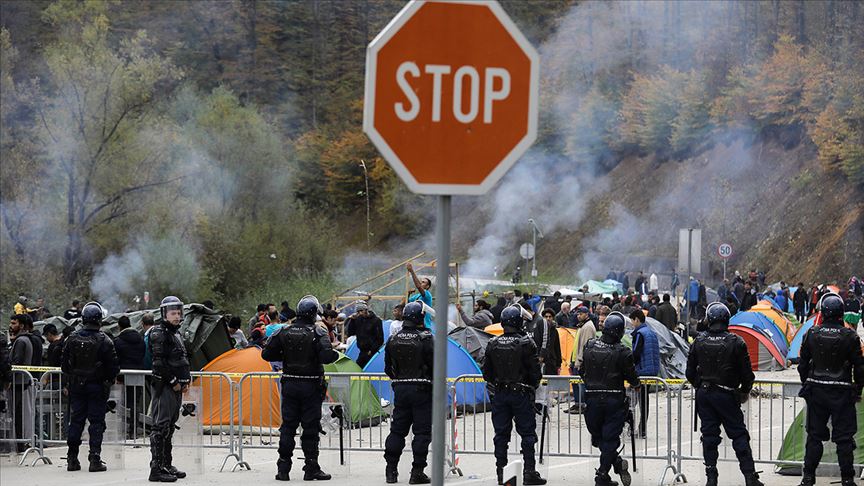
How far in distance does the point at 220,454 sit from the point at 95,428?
75.8 inches

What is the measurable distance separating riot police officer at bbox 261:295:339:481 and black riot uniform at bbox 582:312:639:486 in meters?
Result: 2.35

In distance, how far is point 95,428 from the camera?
12.4m

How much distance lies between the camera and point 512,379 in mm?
11211

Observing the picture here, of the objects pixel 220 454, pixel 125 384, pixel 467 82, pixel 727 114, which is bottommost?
pixel 220 454

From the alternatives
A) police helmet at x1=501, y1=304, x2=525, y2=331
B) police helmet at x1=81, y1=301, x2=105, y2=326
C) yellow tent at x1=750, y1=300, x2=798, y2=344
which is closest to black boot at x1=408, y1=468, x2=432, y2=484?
police helmet at x1=501, y1=304, x2=525, y2=331

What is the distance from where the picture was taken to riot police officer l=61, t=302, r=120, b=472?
1214 cm

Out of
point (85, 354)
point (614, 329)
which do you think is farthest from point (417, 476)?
point (85, 354)

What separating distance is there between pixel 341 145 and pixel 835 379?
70.6 metres

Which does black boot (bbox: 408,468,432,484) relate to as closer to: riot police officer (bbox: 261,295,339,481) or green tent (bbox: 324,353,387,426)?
riot police officer (bbox: 261,295,339,481)

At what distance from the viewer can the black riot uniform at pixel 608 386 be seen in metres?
10.7

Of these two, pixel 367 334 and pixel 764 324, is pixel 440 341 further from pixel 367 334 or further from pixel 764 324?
pixel 764 324

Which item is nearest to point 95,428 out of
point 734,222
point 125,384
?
point 125,384

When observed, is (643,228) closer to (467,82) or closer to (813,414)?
(813,414)

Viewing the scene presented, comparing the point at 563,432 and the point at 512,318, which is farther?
the point at 563,432
